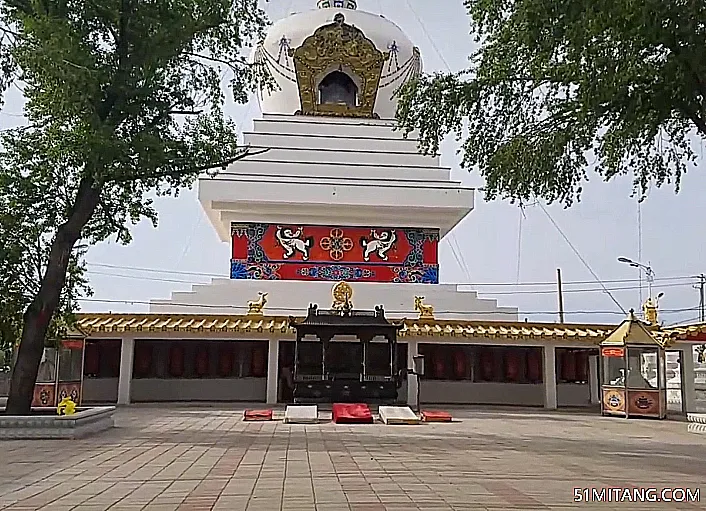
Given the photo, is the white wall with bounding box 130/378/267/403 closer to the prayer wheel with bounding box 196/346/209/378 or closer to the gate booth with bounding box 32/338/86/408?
the prayer wheel with bounding box 196/346/209/378

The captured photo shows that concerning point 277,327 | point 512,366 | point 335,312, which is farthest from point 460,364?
point 277,327

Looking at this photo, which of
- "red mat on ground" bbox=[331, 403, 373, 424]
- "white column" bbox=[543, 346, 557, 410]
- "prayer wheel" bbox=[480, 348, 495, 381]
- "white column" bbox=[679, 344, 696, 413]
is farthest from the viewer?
"prayer wheel" bbox=[480, 348, 495, 381]

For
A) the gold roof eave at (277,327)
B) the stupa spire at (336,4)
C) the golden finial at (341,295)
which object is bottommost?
the gold roof eave at (277,327)

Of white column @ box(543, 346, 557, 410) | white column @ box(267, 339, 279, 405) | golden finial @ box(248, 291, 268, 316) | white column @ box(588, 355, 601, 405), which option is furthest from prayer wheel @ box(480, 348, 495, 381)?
golden finial @ box(248, 291, 268, 316)

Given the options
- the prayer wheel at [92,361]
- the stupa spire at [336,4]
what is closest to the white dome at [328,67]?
the stupa spire at [336,4]

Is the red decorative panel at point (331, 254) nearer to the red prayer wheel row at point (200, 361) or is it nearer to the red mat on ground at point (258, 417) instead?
the red prayer wheel row at point (200, 361)

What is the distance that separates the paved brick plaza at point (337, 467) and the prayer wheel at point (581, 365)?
7.93 metres

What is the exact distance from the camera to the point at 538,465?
311 inches

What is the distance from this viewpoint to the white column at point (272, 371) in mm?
18000

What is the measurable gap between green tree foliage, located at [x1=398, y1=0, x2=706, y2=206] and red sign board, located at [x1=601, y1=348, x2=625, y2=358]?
25.0 ft

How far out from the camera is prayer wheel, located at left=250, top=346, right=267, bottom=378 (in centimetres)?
1939

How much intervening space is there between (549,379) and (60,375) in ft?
35.9

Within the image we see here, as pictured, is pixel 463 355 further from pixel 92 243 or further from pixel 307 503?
pixel 307 503

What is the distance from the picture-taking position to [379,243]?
2067cm
